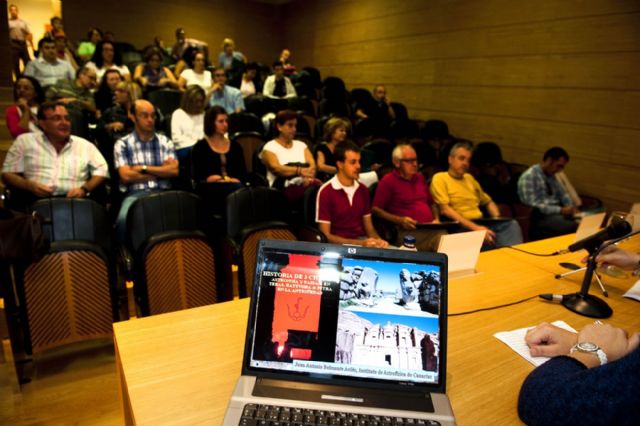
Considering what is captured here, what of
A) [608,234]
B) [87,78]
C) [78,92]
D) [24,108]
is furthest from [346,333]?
[87,78]

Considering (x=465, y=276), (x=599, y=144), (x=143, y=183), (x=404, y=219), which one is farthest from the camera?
(x=599, y=144)

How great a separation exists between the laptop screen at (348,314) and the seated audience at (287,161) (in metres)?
2.31

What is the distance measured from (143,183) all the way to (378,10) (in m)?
6.17

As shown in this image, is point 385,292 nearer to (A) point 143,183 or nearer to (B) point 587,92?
(A) point 143,183

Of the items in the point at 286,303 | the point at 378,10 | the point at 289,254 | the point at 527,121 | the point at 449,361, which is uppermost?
the point at 378,10

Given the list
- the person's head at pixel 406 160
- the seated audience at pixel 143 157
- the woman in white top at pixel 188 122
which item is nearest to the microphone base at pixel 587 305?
the person's head at pixel 406 160

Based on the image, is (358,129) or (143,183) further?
(358,129)

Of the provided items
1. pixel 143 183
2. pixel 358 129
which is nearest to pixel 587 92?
pixel 358 129

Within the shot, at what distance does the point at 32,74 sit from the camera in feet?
17.8

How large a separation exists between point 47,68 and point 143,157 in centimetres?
335

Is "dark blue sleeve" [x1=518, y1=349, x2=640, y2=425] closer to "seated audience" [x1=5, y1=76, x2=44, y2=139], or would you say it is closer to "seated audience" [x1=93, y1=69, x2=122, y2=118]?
"seated audience" [x1=5, y1=76, x2=44, y2=139]

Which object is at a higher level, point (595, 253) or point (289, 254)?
point (289, 254)

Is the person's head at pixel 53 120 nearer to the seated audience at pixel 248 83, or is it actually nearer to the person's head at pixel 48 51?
the person's head at pixel 48 51

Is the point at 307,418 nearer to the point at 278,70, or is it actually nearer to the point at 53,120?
the point at 53,120
